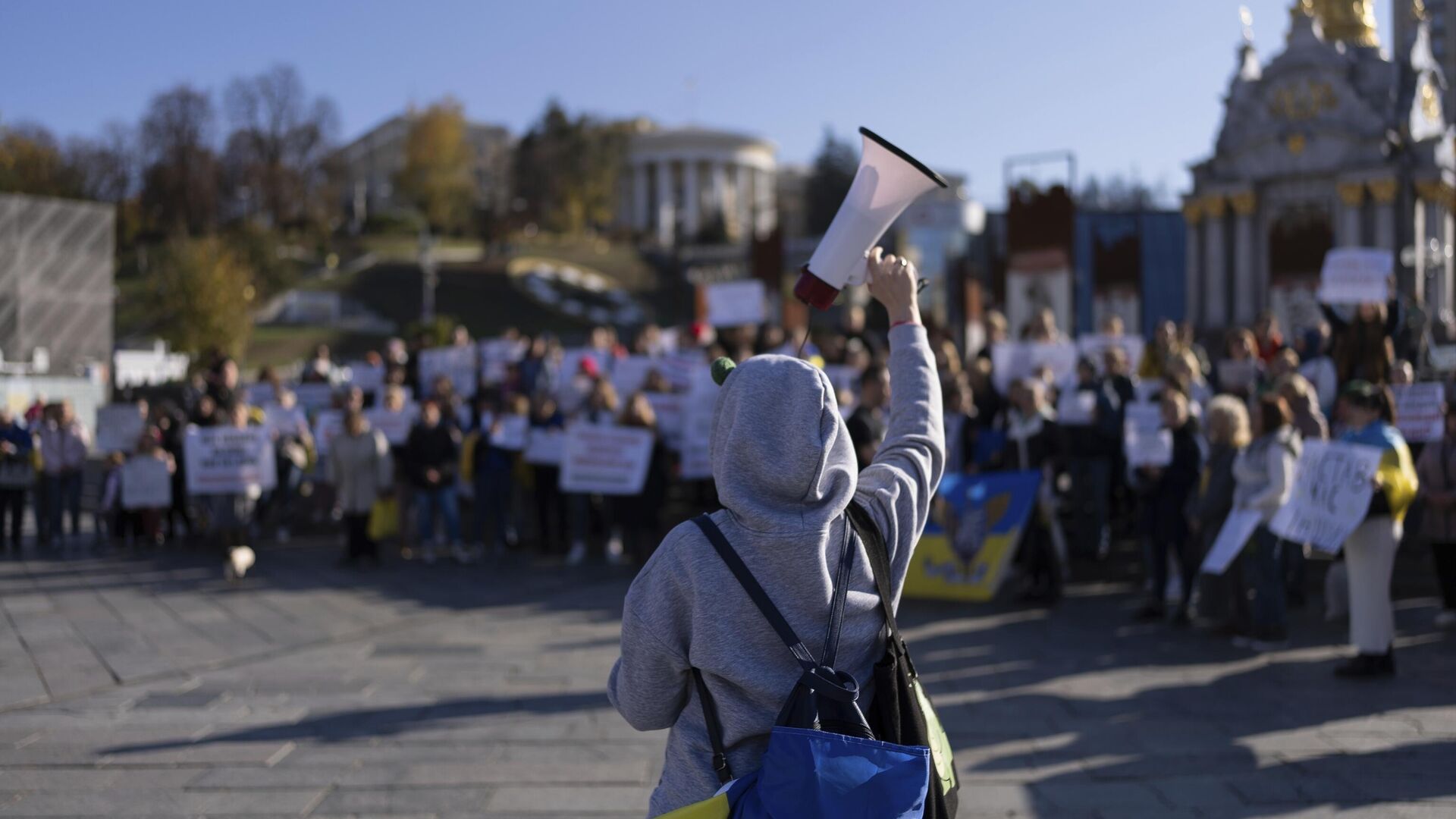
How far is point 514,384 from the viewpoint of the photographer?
15.9 m

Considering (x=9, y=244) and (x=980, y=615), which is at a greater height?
(x=9, y=244)

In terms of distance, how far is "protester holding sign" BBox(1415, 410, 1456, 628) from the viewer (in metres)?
9.26

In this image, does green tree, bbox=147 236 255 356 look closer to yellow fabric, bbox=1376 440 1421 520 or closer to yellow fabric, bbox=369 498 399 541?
yellow fabric, bbox=369 498 399 541

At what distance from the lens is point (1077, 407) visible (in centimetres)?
1236

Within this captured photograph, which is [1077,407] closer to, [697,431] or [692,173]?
[697,431]

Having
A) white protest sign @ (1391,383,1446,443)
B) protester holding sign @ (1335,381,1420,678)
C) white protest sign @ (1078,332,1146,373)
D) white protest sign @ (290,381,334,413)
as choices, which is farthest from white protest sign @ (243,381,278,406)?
protester holding sign @ (1335,381,1420,678)

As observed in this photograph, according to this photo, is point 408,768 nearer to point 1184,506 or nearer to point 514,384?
point 1184,506

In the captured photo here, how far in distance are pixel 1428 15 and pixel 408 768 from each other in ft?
74.1

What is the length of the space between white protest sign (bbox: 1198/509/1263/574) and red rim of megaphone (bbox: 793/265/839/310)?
6310 millimetres

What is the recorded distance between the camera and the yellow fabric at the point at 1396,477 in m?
7.60

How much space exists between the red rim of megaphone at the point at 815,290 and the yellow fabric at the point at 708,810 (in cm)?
128

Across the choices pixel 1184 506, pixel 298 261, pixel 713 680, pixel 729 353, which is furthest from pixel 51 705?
pixel 298 261

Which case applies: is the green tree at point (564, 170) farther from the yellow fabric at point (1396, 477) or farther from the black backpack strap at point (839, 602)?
the black backpack strap at point (839, 602)

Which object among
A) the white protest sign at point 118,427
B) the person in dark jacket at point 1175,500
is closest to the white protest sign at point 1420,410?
the person in dark jacket at point 1175,500
